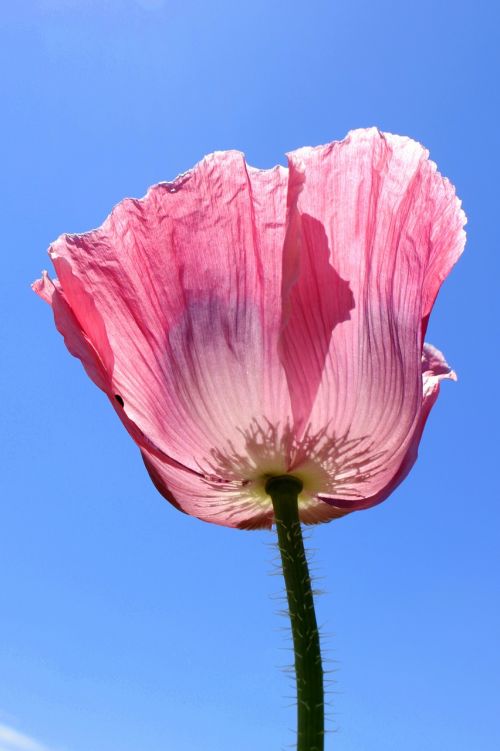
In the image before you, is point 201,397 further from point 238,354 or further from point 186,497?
point 186,497

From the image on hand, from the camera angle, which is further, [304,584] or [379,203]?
[379,203]

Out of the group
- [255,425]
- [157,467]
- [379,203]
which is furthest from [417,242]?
[157,467]

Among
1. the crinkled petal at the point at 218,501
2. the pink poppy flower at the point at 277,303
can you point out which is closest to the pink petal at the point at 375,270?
the pink poppy flower at the point at 277,303

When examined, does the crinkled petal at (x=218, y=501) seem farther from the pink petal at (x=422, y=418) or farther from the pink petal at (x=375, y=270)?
the pink petal at (x=375, y=270)

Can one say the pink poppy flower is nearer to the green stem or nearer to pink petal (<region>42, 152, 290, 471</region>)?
pink petal (<region>42, 152, 290, 471</region>)

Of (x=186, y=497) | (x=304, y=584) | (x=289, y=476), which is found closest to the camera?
(x=304, y=584)

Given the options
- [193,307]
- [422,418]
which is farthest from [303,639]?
[193,307]
